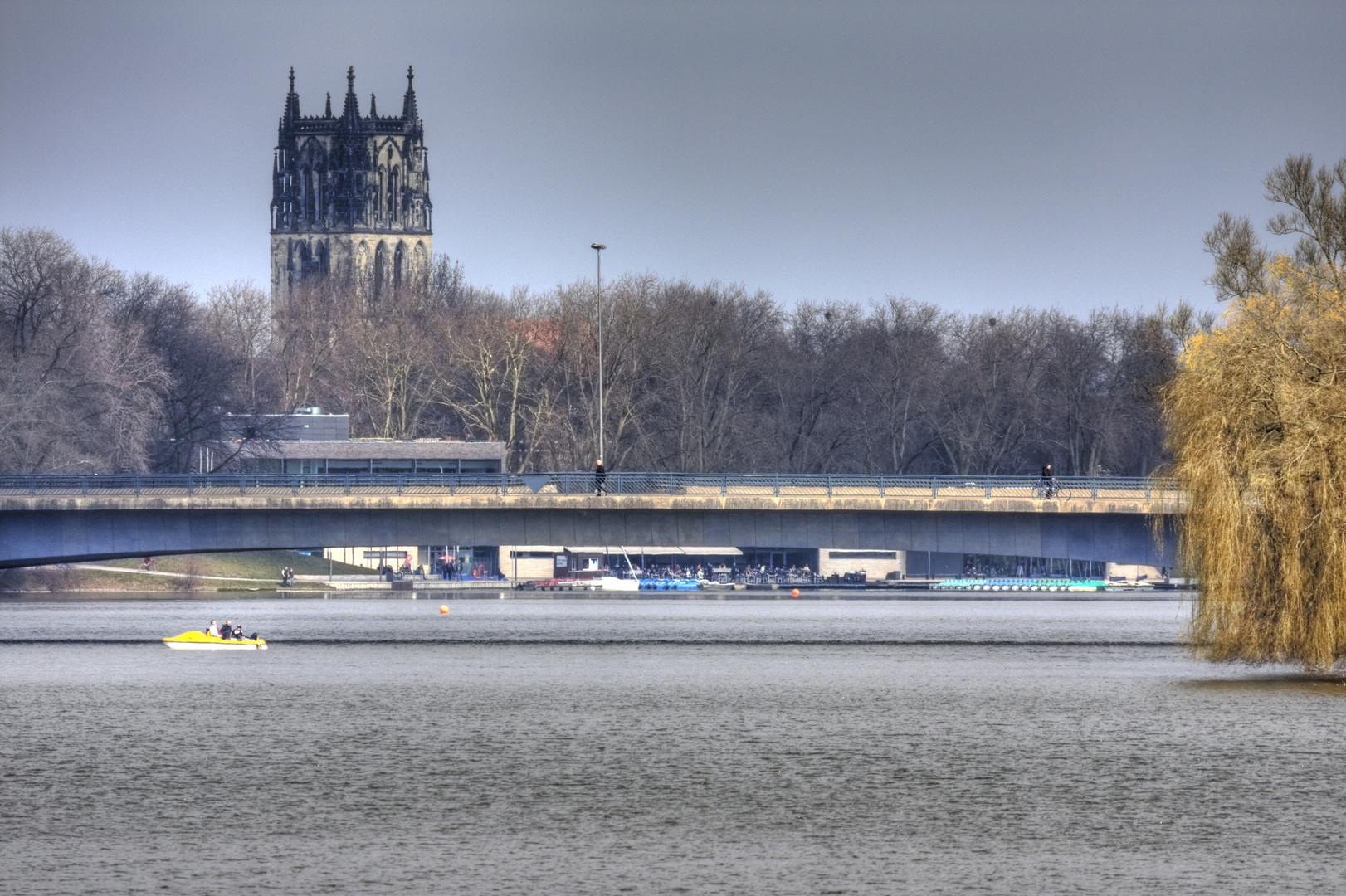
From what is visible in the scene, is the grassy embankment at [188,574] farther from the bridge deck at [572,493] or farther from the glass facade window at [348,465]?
the bridge deck at [572,493]

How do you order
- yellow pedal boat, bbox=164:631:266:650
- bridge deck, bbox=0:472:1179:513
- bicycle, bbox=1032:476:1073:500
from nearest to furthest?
bicycle, bbox=1032:476:1073:500 < bridge deck, bbox=0:472:1179:513 < yellow pedal boat, bbox=164:631:266:650

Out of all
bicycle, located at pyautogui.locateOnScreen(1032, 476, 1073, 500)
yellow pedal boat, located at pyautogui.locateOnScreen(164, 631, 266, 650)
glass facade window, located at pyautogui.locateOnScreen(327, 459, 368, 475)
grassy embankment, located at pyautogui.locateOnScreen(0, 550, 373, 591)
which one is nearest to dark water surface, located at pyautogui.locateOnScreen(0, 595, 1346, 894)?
yellow pedal boat, located at pyautogui.locateOnScreen(164, 631, 266, 650)

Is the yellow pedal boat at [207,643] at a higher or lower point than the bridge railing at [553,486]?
lower

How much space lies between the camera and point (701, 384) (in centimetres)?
14512

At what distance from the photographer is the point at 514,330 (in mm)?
155000

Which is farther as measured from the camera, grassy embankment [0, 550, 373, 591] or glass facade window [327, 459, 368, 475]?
glass facade window [327, 459, 368, 475]

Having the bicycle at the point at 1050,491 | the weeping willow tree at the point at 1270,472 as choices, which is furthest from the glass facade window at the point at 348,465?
the weeping willow tree at the point at 1270,472

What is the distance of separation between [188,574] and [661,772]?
97656 mm

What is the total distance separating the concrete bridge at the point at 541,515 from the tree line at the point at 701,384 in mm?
45488

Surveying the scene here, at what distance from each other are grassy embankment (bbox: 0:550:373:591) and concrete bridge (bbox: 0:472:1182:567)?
32.3m

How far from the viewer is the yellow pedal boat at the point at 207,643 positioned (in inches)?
3194

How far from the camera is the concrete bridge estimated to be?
8081cm

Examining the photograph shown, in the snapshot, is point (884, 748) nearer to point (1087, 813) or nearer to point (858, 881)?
point (1087, 813)

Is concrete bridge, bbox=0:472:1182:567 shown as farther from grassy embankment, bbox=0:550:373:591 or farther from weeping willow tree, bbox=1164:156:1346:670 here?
grassy embankment, bbox=0:550:373:591
